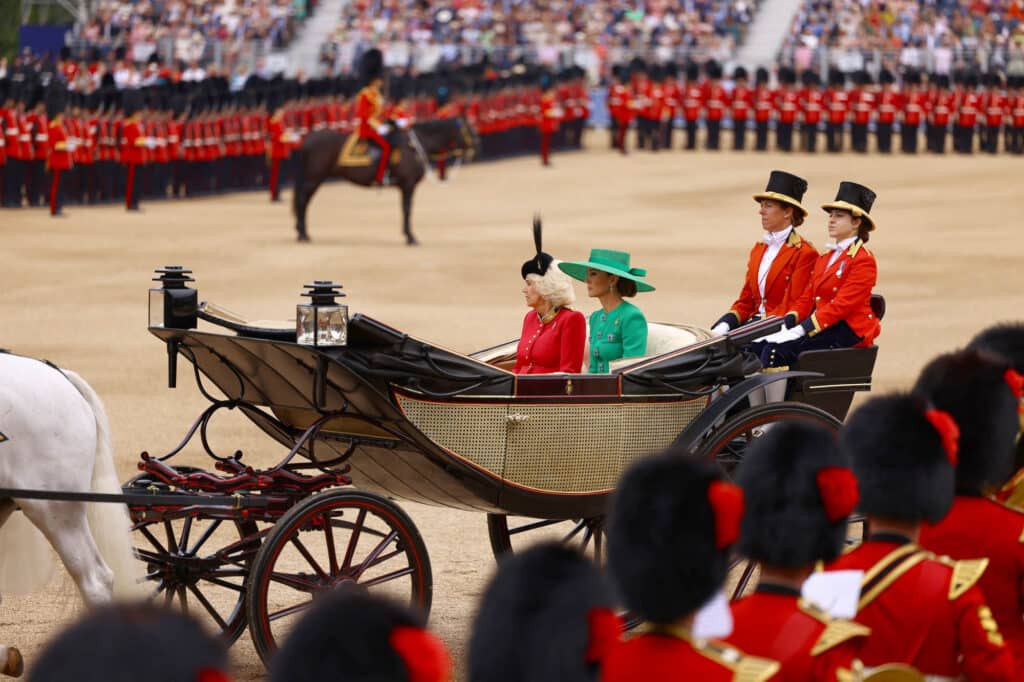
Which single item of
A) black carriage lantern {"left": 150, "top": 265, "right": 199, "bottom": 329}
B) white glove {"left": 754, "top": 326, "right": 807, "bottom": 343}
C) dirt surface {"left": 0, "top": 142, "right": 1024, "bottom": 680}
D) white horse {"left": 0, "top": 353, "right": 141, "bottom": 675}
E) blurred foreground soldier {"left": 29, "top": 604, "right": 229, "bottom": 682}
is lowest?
dirt surface {"left": 0, "top": 142, "right": 1024, "bottom": 680}

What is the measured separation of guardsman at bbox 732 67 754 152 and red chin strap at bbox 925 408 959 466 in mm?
27830

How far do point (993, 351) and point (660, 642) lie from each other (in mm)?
1732

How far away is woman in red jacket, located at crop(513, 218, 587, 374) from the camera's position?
6043 millimetres

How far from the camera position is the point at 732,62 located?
35.5 meters

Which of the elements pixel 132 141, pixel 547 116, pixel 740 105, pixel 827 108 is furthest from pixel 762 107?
pixel 132 141

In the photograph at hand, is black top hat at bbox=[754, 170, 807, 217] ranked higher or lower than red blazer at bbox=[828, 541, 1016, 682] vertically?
higher

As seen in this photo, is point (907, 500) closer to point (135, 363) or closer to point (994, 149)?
point (135, 363)

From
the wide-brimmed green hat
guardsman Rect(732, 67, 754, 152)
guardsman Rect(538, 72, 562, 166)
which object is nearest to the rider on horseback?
guardsman Rect(538, 72, 562, 166)

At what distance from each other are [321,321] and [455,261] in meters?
12.2

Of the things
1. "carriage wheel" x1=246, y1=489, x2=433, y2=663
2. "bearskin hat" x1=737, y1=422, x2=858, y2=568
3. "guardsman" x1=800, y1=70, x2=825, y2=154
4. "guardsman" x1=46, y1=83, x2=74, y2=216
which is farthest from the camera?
"guardsman" x1=800, y1=70, x2=825, y2=154

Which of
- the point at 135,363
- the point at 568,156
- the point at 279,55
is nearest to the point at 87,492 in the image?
the point at 135,363

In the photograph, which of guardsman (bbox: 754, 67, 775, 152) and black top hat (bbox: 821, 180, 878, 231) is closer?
black top hat (bbox: 821, 180, 878, 231)

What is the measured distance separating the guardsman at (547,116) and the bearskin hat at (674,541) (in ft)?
86.4

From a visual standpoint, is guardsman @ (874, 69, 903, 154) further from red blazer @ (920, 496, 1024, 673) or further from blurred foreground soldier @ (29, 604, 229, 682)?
blurred foreground soldier @ (29, 604, 229, 682)
